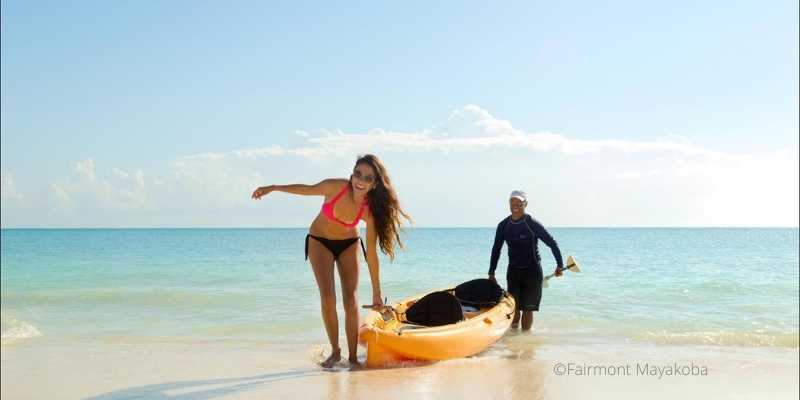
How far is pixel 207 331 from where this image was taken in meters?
8.36

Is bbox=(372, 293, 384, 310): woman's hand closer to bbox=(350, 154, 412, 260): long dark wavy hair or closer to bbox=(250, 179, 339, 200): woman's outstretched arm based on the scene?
bbox=(350, 154, 412, 260): long dark wavy hair

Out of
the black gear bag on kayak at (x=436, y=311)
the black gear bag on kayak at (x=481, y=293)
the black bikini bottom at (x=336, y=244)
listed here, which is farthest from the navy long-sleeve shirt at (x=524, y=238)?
the black bikini bottom at (x=336, y=244)

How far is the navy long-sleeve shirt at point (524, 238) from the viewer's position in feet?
23.7

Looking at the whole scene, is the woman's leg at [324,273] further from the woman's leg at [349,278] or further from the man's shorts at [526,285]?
the man's shorts at [526,285]

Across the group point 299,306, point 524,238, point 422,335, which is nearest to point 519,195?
point 524,238

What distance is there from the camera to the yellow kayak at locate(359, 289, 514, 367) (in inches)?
211

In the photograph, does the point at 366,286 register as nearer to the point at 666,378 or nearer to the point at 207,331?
the point at 207,331

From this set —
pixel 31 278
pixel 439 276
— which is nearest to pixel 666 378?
pixel 439 276

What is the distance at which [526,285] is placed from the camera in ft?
24.3

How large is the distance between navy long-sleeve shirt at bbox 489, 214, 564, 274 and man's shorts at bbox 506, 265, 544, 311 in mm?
80

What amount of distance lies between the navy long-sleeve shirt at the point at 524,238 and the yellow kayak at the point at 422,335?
62cm

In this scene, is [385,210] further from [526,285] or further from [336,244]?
[526,285]

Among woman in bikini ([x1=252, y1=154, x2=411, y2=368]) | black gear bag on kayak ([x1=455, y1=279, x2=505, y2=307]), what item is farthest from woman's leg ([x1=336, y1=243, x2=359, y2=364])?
black gear bag on kayak ([x1=455, y1=279, x2=505, y2=307])

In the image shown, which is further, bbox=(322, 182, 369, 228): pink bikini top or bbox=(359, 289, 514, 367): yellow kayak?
bbox=(359, 289, 514, 367): yellow kayak
